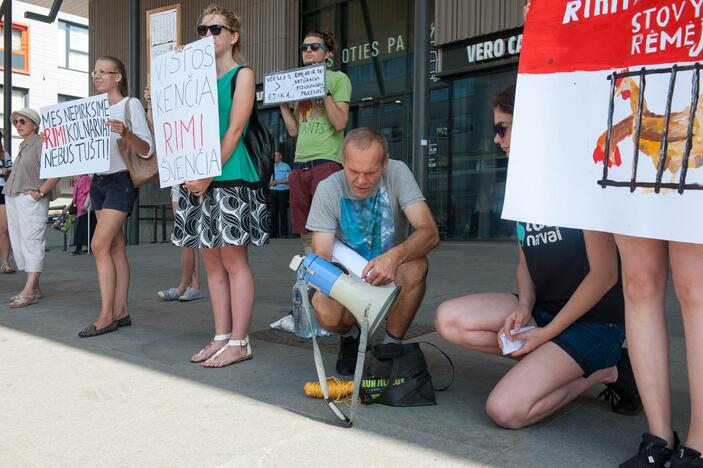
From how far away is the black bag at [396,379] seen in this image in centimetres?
254

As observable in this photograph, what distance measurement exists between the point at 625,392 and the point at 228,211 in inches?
79.4

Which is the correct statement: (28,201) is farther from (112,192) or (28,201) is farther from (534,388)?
(534,388)

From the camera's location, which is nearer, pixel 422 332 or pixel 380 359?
pixel 380 359

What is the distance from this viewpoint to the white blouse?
3.92 meters

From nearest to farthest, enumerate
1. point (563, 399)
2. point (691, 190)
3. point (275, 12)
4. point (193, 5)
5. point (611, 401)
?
point (691, 190) → point (563, 399) → point (611, 401) → point (275, 12) → point (193, 5)

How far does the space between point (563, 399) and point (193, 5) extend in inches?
533

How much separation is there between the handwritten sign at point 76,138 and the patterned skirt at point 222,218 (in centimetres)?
93

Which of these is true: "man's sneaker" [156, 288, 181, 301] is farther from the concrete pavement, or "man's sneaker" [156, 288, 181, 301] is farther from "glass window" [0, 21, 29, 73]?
"glass window" [0, 21, 29, 73]

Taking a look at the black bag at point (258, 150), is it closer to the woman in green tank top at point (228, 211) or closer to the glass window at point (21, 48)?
the woman in green tank top at point (228, 211)

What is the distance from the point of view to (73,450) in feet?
7.18

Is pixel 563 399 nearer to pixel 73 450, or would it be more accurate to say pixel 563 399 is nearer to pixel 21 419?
pixel 73 450

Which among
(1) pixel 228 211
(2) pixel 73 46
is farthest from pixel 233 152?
(2) pixel 73 46

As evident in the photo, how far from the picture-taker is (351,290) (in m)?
2.35

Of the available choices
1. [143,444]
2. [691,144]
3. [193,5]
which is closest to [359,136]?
[691,144]
